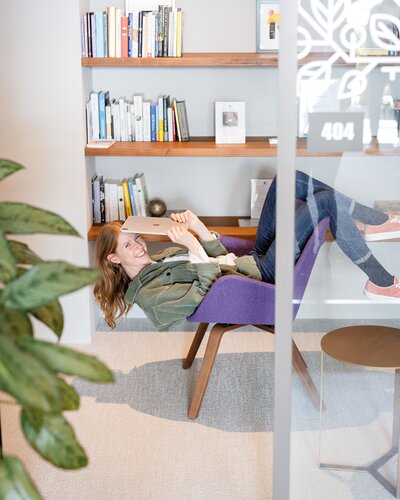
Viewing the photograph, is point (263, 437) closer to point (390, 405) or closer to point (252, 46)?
point (390, 405)

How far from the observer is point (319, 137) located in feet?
7.70

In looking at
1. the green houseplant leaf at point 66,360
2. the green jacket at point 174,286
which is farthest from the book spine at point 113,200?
the green houseplant leaf at point 66,360

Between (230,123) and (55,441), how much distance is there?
10.6 ft

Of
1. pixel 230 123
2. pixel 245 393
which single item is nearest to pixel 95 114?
Answer: pixel 230 123

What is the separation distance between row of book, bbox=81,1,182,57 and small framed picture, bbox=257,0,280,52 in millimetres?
438

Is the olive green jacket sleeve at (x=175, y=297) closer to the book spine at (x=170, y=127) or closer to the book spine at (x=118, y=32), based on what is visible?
the book spine at (x=170, y=127)

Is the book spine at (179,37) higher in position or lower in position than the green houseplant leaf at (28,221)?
higher

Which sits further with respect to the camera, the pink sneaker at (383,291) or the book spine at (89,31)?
the book spine at (89,31)

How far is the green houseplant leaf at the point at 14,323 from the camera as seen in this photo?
1.41 meters

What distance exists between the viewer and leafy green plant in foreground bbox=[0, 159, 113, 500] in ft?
4.27

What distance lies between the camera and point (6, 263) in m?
1.46

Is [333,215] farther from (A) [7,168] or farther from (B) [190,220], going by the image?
(B) [190,220]

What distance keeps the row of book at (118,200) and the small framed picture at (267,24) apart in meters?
0.95

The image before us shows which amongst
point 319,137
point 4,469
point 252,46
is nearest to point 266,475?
point 319,137
